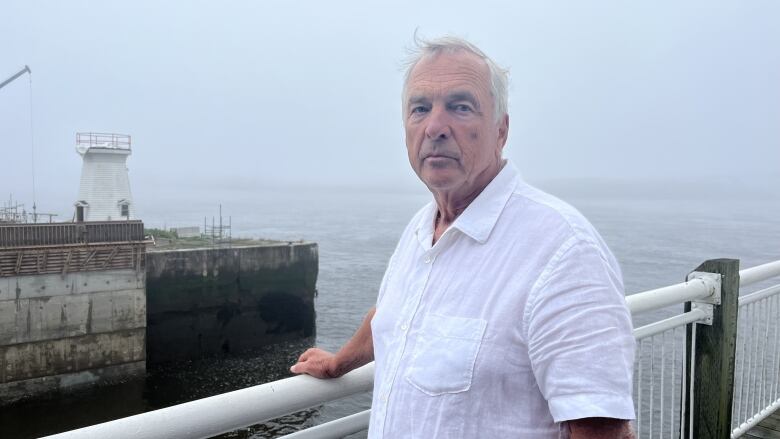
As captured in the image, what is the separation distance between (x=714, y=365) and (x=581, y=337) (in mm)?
2619

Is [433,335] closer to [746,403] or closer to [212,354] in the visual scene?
[746,403]

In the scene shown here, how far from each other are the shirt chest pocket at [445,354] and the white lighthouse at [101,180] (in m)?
32.1

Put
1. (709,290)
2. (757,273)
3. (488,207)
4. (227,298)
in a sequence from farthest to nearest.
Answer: (227,298) → (757,273) → (709,290) → (488,207)

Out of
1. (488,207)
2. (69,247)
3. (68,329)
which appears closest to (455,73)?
(488,207)

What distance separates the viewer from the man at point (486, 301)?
49.1 inches

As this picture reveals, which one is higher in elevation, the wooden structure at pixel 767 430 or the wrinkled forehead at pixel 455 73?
the wrinkled forehead at pixel 455 73

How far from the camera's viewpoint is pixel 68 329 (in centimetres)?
1839

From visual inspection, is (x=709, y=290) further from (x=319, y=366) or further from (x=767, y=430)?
(x=319, y=366)

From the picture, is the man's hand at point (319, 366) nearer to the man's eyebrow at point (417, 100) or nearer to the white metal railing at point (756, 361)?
the man's eyebrow at point (417, 100)

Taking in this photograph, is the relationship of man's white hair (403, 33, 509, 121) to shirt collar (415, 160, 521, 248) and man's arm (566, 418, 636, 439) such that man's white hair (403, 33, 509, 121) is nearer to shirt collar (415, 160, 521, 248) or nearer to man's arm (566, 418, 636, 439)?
shirt collar (415, 160, 521, 248)

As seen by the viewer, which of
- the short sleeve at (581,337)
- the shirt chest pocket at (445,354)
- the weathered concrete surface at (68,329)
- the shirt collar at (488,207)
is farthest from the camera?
the weathered concrete surface at (68,329)

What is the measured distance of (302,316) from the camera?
27500 mm

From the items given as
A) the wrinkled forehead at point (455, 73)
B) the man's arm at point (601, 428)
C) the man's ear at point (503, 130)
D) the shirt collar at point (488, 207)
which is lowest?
the man's arm at point (601, 428)

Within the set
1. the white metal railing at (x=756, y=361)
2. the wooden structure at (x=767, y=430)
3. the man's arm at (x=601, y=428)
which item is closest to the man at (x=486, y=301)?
the man's arm at (x=601, y=428)
